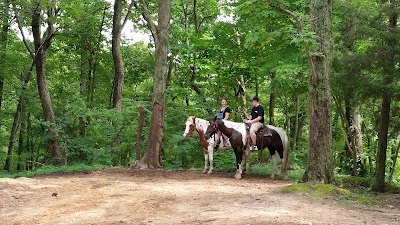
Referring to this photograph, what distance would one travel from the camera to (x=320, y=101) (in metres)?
9.08

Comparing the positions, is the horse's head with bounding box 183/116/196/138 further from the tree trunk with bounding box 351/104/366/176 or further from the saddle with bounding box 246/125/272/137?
the tree trunk with bounding box 351/104/366/176

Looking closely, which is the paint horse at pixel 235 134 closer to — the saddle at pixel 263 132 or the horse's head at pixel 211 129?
the horse's head at pixel 211 129

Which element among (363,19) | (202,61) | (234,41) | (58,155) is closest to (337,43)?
(363,19)

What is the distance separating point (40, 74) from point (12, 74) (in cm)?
457

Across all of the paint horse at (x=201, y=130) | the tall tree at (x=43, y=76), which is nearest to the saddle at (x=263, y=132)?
the paint horse at (x=201, y=130)

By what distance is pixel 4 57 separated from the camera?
2123cm

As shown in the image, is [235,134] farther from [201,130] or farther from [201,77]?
[201,77]

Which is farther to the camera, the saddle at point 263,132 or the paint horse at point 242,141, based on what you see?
the saddle at point 263,132

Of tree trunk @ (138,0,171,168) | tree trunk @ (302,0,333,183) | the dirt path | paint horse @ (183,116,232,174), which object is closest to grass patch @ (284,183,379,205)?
the dirt path

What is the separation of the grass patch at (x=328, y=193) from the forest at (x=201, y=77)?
31.3 inches

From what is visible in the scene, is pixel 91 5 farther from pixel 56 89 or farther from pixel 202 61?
pixel 202 61

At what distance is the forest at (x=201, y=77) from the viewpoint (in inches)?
410

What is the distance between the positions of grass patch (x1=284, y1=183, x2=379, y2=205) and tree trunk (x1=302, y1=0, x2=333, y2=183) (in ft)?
2.17

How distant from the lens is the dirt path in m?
6.07
